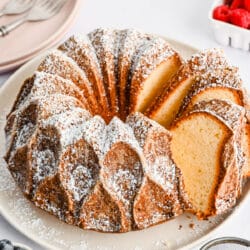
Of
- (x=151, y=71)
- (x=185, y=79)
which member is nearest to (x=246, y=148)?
(x=185, y=79)

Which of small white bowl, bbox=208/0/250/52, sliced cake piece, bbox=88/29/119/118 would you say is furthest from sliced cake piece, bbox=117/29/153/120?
small white bowl, bbox=208/0/250/52

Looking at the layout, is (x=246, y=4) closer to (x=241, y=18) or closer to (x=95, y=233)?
(x=241, y=18)

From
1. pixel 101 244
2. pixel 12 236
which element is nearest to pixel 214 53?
pixel 101 244

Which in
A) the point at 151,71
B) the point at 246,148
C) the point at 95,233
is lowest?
the point at 95,233

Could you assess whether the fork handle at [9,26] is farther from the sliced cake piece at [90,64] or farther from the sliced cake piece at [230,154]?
the sliced cake piece at [230,154]

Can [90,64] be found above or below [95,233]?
above

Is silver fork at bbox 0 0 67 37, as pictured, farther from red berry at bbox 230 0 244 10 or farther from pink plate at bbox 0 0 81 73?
red berry at bbox 230 0 244 10

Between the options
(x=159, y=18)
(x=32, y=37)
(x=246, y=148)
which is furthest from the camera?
(x=159, y=18)
